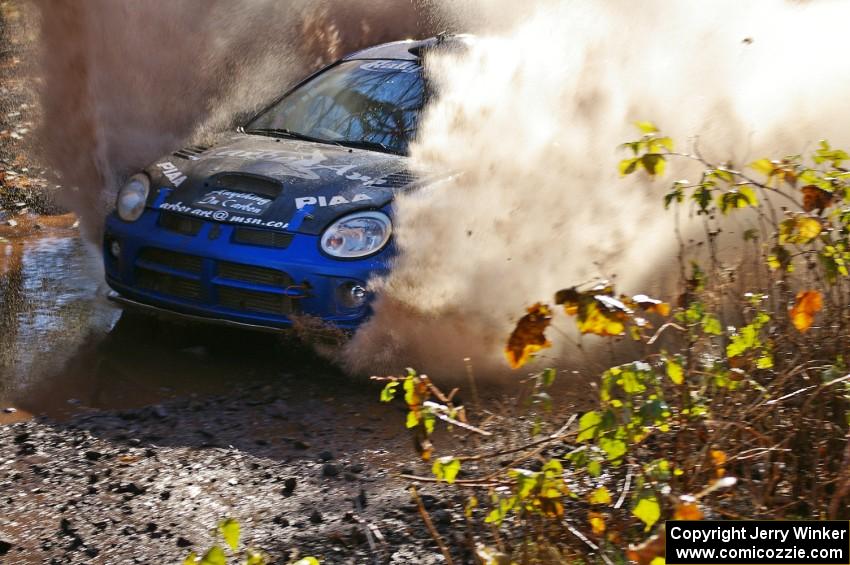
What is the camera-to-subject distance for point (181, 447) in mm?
4578

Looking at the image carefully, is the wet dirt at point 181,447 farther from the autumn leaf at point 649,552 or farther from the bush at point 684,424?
the autumn leaf at point 649,552

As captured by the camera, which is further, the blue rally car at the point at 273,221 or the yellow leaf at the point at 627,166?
the blue rally car at the point at 273,221

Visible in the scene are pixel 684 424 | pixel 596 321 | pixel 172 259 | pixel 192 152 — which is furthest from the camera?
pixel 192 152

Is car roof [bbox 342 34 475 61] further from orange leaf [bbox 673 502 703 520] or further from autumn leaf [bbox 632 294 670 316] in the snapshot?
orange leaf [bbox 673 502 703 520]

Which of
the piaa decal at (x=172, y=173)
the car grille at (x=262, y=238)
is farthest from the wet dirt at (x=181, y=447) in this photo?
the piaa decal at (x=172, y=173)

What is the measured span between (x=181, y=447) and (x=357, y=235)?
1.48 metres

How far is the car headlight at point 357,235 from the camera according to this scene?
Answer: 18.0 ft

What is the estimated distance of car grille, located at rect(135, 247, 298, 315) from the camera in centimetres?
550

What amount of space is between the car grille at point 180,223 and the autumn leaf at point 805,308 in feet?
10.3

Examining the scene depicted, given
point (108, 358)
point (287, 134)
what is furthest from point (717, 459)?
point (287, 134)

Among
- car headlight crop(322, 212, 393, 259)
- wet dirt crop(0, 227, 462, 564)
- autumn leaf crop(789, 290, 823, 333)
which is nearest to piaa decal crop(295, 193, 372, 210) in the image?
car headlight crop(322, 212, 393, 259)

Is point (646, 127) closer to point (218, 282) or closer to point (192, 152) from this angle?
point (218, 282)

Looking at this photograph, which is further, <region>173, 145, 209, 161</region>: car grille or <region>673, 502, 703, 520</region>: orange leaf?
<region>173, 145, 209, 161</region>: car grille

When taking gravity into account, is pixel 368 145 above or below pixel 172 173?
above
